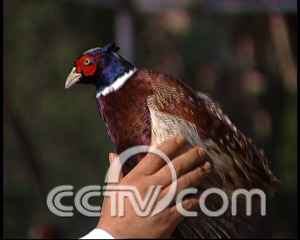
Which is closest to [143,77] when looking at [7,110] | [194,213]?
[194,213]

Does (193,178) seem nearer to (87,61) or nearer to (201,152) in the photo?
(201,152)

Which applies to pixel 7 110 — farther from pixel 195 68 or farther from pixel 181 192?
pixel 181 192

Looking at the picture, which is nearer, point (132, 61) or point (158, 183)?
point (158, 183)

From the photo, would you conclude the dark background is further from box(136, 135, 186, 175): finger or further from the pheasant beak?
box(136, 135, 186, 175): finger

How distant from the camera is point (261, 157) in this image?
1.27m

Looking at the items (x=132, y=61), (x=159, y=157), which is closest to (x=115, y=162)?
(x=159, y=157)

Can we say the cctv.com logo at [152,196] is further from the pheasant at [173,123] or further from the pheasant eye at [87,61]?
the pheasant eye at [87,61]

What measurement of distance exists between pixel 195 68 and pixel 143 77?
110 inches

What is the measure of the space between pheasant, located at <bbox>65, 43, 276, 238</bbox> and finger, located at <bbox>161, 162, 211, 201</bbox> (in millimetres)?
26

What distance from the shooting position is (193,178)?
112 cm

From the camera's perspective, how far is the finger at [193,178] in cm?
111

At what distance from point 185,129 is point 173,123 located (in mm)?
25

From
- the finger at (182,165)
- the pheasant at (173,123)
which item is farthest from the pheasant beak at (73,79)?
the finger at (182,165)

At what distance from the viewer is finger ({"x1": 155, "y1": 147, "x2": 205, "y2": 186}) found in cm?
110
